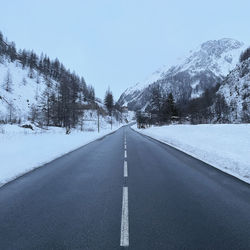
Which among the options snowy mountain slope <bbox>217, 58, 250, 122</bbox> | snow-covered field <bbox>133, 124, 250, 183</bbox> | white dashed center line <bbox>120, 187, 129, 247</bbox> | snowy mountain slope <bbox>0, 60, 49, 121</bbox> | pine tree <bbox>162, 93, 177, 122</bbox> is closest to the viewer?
white dashed center line <bbox>120, 187, 129, 247</bbox>

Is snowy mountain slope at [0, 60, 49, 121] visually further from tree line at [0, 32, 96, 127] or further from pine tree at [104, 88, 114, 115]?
pine tree at [104, 88, 114, 115]

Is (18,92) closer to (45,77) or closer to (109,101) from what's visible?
(45,77)

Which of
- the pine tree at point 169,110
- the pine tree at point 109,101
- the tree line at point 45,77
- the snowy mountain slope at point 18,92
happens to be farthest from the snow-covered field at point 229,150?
the pine tree at point 109,101

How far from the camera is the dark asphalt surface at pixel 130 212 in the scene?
2752 millimetres

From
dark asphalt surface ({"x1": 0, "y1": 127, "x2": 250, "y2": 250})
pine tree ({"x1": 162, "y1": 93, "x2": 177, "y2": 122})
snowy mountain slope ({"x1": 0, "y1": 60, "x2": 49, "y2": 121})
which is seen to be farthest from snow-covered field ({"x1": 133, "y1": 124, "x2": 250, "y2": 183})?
snowy mountain slope ({"x1": 0, "y1": 60, "x2": 49, "y2": 121})

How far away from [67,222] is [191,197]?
3049 millimetres

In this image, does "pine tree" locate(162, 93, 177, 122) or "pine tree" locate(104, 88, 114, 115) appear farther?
"pine tree" locate(104, 88, 114, 115)

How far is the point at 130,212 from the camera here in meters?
3.67

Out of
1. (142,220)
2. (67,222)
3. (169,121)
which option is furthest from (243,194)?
(169,121)

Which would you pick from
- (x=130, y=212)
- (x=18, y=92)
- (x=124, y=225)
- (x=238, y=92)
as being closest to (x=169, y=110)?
(x=238, y=92)

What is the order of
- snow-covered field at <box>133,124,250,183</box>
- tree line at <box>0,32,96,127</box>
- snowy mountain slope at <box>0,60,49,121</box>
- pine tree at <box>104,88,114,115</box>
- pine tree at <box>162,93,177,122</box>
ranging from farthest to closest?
pine tree at <box>104,88,114,115</box>
tree line at <box>0,32,96,127</box>
pine tree at <box>162,93,177,122</box>
snowy mountain slope at <box>0,60,49,121</box>
snow-covered field at <box>133,124,250,183</box>

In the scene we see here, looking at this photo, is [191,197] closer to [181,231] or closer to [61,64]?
[181,231]

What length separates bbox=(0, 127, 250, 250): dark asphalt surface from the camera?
→ 9.03ft

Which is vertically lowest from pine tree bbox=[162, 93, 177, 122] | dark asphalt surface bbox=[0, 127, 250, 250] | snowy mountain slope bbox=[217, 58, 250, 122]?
dark asphalt surface bbox=[0, 127, 250, 250]
